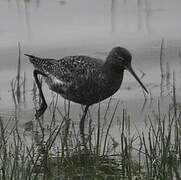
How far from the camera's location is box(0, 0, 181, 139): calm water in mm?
8844

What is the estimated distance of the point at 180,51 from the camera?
10.3m

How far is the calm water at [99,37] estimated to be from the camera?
884cm

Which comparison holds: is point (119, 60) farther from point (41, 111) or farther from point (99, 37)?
point (99, 37)

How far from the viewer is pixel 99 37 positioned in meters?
10.7

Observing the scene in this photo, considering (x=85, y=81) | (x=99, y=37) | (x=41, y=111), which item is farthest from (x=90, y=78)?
(x=99, y=37)

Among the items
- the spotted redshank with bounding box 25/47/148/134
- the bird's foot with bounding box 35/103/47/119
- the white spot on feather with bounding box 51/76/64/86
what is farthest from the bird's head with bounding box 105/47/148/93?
the bird's foot with bounding box 35/103/47/119

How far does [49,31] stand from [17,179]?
5546 millimetres

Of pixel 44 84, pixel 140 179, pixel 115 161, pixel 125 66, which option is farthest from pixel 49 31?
pixel 140 179

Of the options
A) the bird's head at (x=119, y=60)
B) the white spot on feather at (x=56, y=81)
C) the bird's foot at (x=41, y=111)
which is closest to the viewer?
the bird's head at (x=119, y=60)

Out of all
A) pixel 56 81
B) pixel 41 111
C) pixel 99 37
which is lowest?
pixel 41 111

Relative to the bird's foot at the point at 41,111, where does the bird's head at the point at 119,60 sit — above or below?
above

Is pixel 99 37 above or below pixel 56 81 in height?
above

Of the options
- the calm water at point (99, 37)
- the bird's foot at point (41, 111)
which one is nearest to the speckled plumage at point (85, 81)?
the bird's foot at point (41, 111)

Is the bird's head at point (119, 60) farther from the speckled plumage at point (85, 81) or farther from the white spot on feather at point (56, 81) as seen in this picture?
the white spot on feather at point (56, 81)
